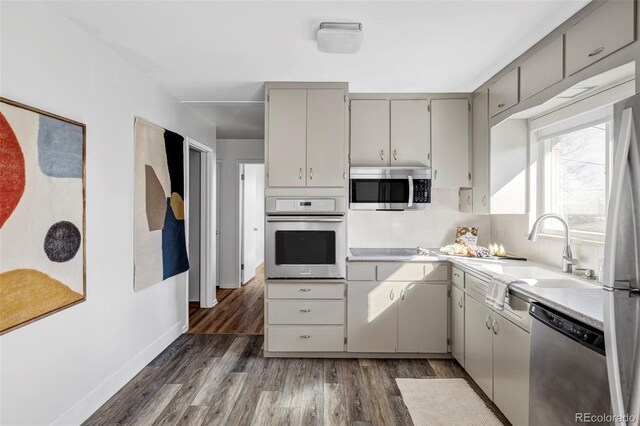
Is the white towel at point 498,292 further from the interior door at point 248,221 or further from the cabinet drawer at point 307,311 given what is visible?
the interior door at point 248,221

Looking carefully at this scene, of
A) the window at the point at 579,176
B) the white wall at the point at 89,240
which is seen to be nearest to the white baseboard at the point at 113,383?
the white wall at the point at 89,240

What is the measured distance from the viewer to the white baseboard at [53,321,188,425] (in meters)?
2.17

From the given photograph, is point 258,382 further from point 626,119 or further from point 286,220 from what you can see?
point 626,119

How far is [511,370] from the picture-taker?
2.14 metres

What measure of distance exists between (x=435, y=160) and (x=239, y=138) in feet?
11.0

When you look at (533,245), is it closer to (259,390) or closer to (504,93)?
(504,93)

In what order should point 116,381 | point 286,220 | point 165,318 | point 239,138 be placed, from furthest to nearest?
1. point 239,138
2. point 165,318
3. point 286,220
4. point 116,381

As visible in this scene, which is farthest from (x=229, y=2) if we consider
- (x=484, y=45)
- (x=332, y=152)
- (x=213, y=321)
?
(x=213, y=321)

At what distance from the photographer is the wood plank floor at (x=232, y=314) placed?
3990mm

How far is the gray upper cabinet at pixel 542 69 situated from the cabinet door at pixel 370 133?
1.20m

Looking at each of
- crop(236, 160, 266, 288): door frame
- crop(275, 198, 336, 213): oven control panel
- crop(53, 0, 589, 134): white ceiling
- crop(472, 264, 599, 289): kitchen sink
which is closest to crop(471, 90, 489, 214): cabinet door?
crop(53, 0, 589, 134): white ceiling

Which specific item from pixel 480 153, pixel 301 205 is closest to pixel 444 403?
pixel 301 205

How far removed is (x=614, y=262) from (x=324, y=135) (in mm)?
2381

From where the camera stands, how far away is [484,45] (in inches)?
97.5
